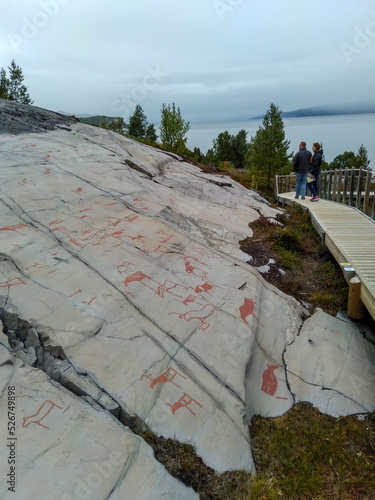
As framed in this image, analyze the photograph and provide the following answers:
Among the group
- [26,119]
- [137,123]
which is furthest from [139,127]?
[26,119]

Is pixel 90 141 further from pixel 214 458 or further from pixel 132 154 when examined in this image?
pixel 214 458

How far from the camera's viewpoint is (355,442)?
16.4 feet

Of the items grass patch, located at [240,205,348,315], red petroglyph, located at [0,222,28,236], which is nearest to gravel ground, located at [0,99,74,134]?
red petroglyph, located at [0,222,28,236]

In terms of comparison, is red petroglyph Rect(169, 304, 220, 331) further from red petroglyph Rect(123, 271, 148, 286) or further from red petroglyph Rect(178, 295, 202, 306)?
red petroglyph Rect(123, 271, 148, 286)

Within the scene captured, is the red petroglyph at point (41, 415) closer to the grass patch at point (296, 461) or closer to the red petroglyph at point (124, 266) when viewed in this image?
the grass patch at point (296, 461)

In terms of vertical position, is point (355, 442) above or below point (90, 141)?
below

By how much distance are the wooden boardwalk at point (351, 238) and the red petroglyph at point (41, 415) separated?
18.6 ft

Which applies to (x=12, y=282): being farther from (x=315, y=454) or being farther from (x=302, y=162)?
(x=302, y=162)

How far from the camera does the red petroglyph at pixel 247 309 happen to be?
658 cm

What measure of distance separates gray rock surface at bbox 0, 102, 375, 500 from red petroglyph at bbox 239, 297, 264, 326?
2.2 inches

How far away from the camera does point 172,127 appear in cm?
3691

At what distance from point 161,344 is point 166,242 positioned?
3303mm

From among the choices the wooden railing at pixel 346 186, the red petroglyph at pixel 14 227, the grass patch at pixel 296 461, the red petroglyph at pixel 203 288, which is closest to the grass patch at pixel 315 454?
the grass patch at pixel 296 461

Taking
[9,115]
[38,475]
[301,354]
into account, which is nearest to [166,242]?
[301,354]
